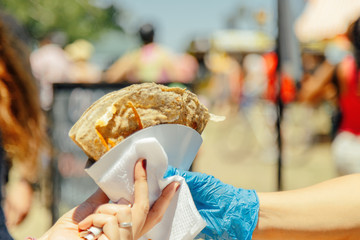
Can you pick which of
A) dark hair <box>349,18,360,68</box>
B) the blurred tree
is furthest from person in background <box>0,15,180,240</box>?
the blurred tree

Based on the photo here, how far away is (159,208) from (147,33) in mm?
4210

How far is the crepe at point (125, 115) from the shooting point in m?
1.39

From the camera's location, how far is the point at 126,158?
1.36 meters

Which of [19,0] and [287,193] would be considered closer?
[287,193]

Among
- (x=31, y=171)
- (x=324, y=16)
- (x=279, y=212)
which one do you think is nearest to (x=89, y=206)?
(x=279, y=212)

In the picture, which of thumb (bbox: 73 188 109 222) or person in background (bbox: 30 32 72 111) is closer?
thumb (bbox: 73 188 109 222)

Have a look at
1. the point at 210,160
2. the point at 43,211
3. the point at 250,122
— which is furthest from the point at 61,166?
the point at 250,122

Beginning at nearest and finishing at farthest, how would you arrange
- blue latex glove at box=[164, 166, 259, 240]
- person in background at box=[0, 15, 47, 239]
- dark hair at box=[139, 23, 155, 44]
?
blue latex glove at box=[164, 166, 259, 240], person in background at box=[0, 15, 47, 239], dark hair at box=[139, 23, 155, 44]

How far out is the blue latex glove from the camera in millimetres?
1603

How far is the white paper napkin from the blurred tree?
30.7 ft

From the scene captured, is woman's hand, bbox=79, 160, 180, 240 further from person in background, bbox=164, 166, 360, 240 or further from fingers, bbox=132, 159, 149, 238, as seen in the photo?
person in background, bbox=164, 166, 360, 240

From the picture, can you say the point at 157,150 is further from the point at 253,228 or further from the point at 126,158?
the point at 253,228

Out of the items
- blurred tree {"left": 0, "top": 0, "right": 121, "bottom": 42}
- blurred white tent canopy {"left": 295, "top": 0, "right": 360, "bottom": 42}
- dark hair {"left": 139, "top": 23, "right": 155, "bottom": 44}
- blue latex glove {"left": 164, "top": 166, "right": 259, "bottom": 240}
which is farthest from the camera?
blurred tree {"left": 0, "top": 0, "right": 121, "bottom": 42}

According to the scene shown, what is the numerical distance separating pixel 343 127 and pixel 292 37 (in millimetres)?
914
